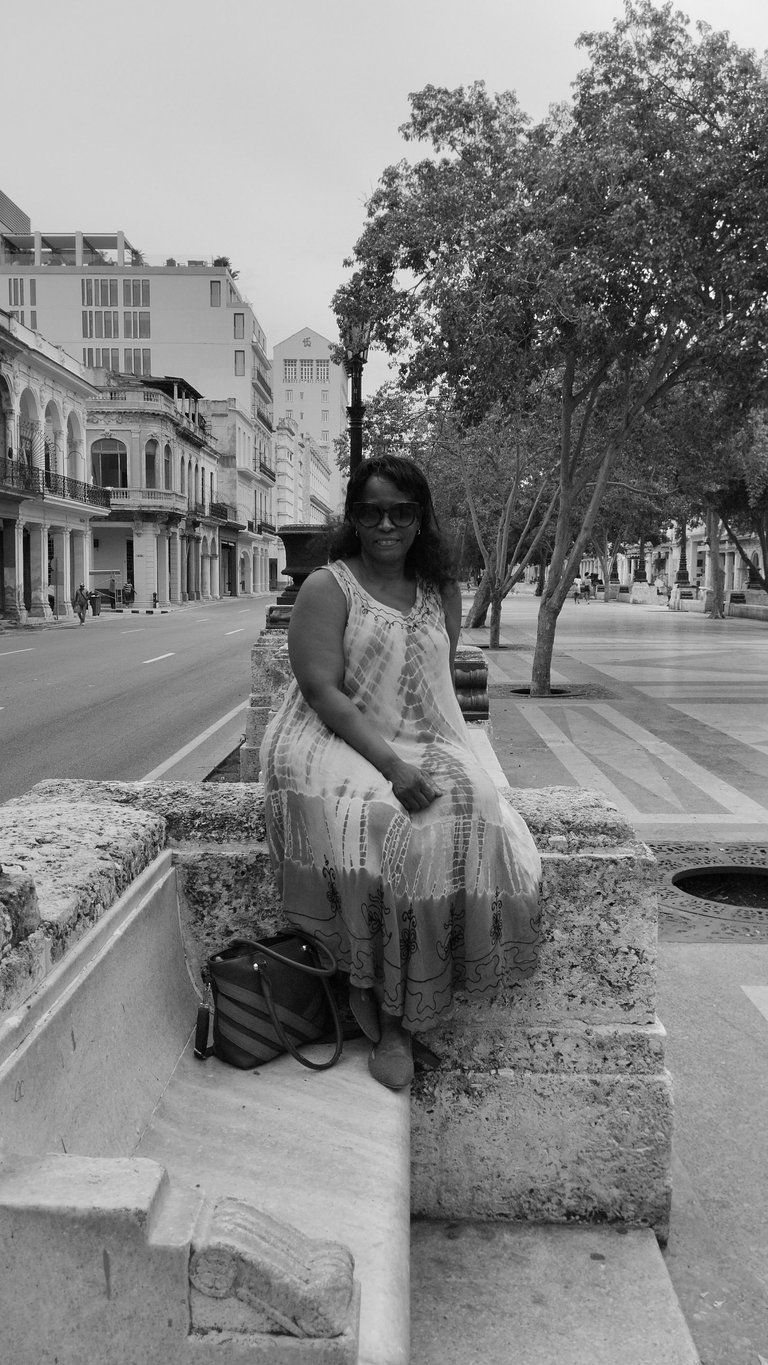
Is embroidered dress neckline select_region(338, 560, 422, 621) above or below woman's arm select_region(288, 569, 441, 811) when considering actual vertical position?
above

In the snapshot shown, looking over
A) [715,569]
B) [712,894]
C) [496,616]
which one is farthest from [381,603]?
[715,569]

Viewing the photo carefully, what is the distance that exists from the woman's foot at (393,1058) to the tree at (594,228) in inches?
445

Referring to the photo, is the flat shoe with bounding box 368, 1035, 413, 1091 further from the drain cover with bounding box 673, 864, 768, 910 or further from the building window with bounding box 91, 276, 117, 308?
the building window with bounding box 91, 276, 117, 308

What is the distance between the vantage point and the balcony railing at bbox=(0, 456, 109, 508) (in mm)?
37094

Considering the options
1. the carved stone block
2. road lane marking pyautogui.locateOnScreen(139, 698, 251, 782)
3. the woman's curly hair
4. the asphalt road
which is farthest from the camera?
the asphalt road

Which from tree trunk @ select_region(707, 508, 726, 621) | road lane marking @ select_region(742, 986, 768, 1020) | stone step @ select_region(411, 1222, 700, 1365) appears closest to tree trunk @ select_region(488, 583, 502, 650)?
tree trunk @ select_region(707, 508, 726, 621)

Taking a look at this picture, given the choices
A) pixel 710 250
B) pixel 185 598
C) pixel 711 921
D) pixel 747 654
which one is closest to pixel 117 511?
pixel 185 598

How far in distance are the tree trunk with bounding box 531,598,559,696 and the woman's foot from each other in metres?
13.1

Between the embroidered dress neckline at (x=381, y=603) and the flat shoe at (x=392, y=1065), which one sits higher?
the embroidered dress neckline at (x=381, y=603)

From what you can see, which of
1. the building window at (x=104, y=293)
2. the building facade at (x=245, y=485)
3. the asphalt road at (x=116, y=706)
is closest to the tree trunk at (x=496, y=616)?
the asphalt road at (x=116, y=706)

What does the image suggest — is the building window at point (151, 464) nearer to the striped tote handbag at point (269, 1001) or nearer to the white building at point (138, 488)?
the white building at point (138, 488)

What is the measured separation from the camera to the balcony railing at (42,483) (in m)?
37.1

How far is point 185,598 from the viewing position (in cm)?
6650

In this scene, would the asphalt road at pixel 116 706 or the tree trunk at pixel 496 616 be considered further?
the tree trunk at pixel 496 616
